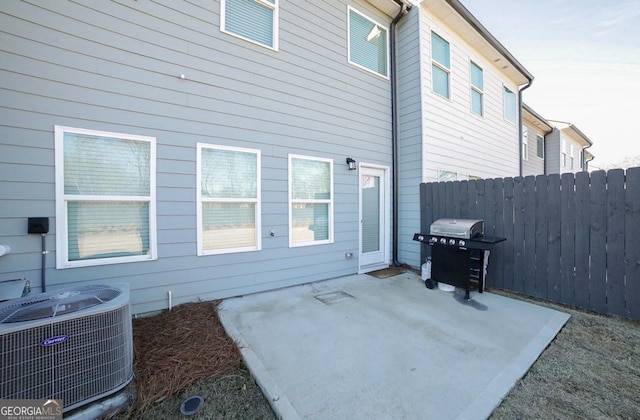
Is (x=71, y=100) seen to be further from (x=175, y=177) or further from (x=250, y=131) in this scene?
(x=250, y=131)

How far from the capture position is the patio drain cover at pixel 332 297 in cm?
373

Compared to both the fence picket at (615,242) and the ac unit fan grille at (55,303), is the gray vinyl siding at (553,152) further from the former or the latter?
the ac unit fan grille at (55,303)

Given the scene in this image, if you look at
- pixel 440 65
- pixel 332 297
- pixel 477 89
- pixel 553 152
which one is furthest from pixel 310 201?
pixel 553 152

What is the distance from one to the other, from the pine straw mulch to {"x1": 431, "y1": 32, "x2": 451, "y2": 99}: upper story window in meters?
6.21

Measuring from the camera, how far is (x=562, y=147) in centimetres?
1279

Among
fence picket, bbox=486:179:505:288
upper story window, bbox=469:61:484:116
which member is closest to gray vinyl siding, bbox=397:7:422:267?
fence picket, bbox=486:179:505:288

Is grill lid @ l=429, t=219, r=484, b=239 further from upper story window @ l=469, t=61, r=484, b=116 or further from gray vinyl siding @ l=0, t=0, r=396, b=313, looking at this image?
upper story window @ l=469, t=61, r=484, b=116

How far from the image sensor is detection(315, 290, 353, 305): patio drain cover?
373cm

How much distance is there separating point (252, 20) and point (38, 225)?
3859mm

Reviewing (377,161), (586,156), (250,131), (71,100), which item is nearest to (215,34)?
(250,131)

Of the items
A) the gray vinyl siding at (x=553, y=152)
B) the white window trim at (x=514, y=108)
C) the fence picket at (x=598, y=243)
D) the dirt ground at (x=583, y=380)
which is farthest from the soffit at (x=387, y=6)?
the gray vinyl siding at (x=553, y=152)

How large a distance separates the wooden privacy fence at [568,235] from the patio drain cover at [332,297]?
2.62 m

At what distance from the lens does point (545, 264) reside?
384 cm

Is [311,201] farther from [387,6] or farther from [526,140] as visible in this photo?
[526,140]
